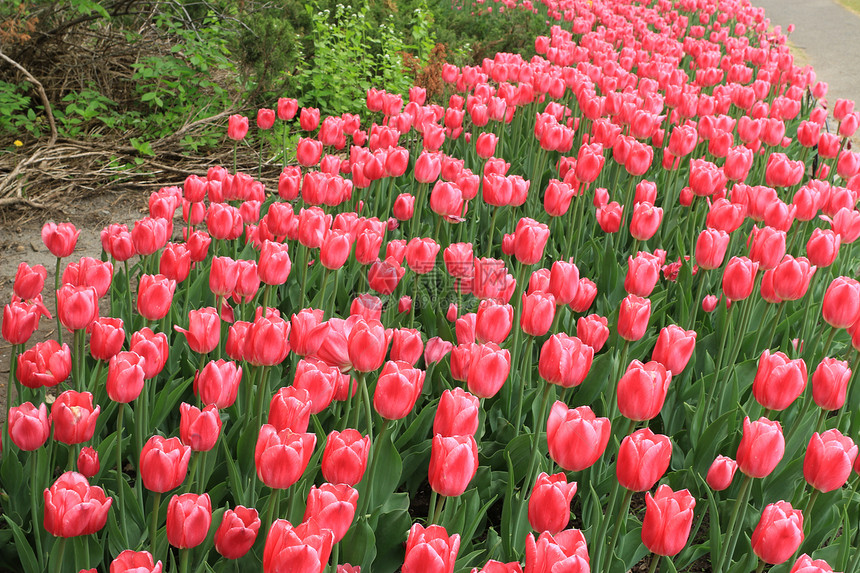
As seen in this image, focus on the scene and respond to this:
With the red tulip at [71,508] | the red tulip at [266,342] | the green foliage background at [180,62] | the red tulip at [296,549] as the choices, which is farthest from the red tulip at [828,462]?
the green foliage background at [180,62]

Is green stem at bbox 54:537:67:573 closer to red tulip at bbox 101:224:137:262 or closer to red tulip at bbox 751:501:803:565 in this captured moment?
red tulip at bbox 101:224:137:262

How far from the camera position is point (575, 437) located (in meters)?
1.39

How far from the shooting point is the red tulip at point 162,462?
136cm

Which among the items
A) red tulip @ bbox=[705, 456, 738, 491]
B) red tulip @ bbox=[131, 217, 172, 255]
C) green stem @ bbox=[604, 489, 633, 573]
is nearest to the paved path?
red tulip @ bbox=[705, 456, 738, 491]

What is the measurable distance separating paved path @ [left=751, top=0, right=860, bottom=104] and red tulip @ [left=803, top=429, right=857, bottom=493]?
8529mm

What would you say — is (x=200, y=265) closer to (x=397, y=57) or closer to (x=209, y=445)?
(x=209, y=445)

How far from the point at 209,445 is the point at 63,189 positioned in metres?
3.71

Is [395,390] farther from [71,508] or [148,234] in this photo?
[148,234]

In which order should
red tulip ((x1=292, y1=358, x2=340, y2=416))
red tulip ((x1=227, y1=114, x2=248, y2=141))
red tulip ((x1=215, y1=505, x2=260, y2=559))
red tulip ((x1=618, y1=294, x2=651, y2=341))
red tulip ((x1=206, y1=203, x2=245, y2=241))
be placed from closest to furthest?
red tulip ((x1=215, y1=505, x2=260, y2=559)), red tulip ((x1=292, y1=358, x2=340, y2=416)), red tulip ((x1=618, y1=294, x2=651, y2=341)), red tulip ((x1=206, y1=203, x2=245, y2=241)), red tulip ((x1=227, y1=114, x2=248, y2=141))

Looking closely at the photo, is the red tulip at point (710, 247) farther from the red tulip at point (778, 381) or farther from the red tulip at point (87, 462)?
the red tulip at point (87, 462)

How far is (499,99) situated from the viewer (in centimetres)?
419

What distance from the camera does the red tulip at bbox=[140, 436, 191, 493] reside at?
4.47ft

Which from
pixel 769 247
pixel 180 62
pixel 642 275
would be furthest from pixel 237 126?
pixel 180 62

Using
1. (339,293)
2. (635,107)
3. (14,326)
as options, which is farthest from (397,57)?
(14,326)
